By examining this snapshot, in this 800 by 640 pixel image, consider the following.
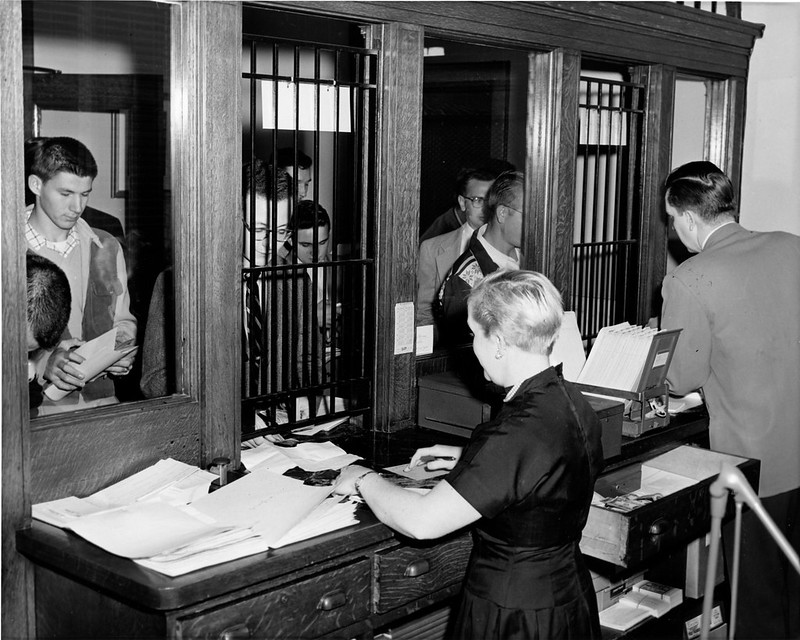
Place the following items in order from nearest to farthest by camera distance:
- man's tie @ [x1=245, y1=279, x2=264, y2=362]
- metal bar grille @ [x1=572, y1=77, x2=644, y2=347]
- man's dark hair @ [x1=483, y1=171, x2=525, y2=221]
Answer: man's tie @ [x1=245, y1=279, x2=264, y2=362] < man's dark hair @ [x1=483, y1=171, x2=525, y2=221] < metal bar grille @ [x1=572, y1=77, x2=644, y2=347]

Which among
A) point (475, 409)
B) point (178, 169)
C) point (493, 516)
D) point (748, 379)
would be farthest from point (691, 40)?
point (493, 516)

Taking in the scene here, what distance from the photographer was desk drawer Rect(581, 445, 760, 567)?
9.09 feet

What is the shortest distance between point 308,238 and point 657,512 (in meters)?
1.39

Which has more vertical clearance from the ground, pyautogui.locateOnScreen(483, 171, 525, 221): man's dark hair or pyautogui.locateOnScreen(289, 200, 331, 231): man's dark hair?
pyautogui.locateOnScreen(483, 171, 525, 221): man's dark hair

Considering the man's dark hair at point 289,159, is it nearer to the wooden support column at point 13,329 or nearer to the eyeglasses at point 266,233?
the eyeglasses at point 266,233

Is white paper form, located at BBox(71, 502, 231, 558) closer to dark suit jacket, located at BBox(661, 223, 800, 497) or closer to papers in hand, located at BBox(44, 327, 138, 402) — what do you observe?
papers in hand, located at BBox(44, 327, 138, 402)

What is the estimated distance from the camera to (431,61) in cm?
366

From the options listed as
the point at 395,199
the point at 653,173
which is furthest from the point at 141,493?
the point at 653,173

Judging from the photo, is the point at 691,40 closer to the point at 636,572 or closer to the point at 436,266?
the point at 436,266

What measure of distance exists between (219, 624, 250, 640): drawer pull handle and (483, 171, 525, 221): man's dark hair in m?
2.39

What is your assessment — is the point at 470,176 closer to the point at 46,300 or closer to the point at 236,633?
the point at 46,300

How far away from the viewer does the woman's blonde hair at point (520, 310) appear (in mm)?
2268

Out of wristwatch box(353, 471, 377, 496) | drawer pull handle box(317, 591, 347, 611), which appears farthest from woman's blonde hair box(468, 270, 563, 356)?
drawer pull handle box(317, 591, 347, 611)

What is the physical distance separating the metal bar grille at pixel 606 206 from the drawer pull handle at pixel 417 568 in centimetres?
191
